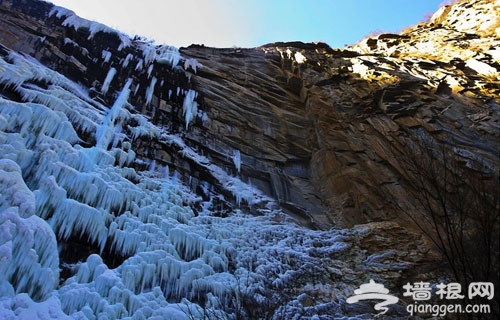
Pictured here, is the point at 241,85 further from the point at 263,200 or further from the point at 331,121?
the point at 263,200

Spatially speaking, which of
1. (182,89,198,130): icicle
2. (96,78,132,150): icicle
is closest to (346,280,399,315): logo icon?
(96,78,132,150): icicle

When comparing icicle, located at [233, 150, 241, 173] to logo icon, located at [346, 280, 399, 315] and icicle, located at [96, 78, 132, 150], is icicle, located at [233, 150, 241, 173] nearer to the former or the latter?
icicle, located at [96, 78, 132, 150]

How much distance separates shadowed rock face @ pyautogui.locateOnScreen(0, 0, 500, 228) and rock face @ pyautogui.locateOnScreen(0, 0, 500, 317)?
0.14ft

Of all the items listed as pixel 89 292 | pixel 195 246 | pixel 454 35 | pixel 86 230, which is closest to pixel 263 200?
pixel 195 246

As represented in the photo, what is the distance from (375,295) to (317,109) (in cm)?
768

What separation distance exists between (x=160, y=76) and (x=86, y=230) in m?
7.72

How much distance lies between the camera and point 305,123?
15117 mm

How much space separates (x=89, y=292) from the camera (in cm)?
686

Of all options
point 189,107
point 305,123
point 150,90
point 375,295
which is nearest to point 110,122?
point 150,90

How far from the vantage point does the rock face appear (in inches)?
406

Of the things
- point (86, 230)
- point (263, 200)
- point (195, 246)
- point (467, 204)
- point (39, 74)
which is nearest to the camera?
point (467, 204)

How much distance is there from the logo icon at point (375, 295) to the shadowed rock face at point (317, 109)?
2615 mm

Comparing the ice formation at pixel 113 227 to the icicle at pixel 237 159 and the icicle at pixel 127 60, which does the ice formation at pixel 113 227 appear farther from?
the icicle at pixel 127 60

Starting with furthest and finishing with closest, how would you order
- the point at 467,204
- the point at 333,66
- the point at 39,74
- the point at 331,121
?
1. the point at 333,66
2. the point at 331,121
3. the point at 39,74
4. the point at 467,204
